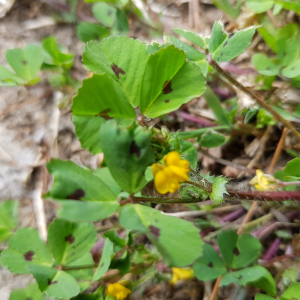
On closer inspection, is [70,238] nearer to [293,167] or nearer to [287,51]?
[293,167]

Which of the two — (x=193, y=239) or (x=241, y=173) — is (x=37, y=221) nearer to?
(x=241, y=173)

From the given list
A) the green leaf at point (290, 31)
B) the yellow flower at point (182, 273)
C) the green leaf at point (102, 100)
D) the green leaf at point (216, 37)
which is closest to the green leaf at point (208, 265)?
the yellow flower at point (182, 273)

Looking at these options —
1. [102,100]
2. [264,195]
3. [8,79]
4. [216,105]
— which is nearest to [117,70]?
[102,100]

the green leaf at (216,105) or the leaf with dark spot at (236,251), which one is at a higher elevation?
the green leaf at (216,105)

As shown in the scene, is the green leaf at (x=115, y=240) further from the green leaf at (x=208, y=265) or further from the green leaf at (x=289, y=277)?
the green leaf at (x=289, y=277)

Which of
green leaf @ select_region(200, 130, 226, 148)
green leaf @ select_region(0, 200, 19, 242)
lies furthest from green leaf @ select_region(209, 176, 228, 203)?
green leaf @ select_region(0, 200, 19, 242)

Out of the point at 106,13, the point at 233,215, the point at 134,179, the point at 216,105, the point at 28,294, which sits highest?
the point at 106,13
